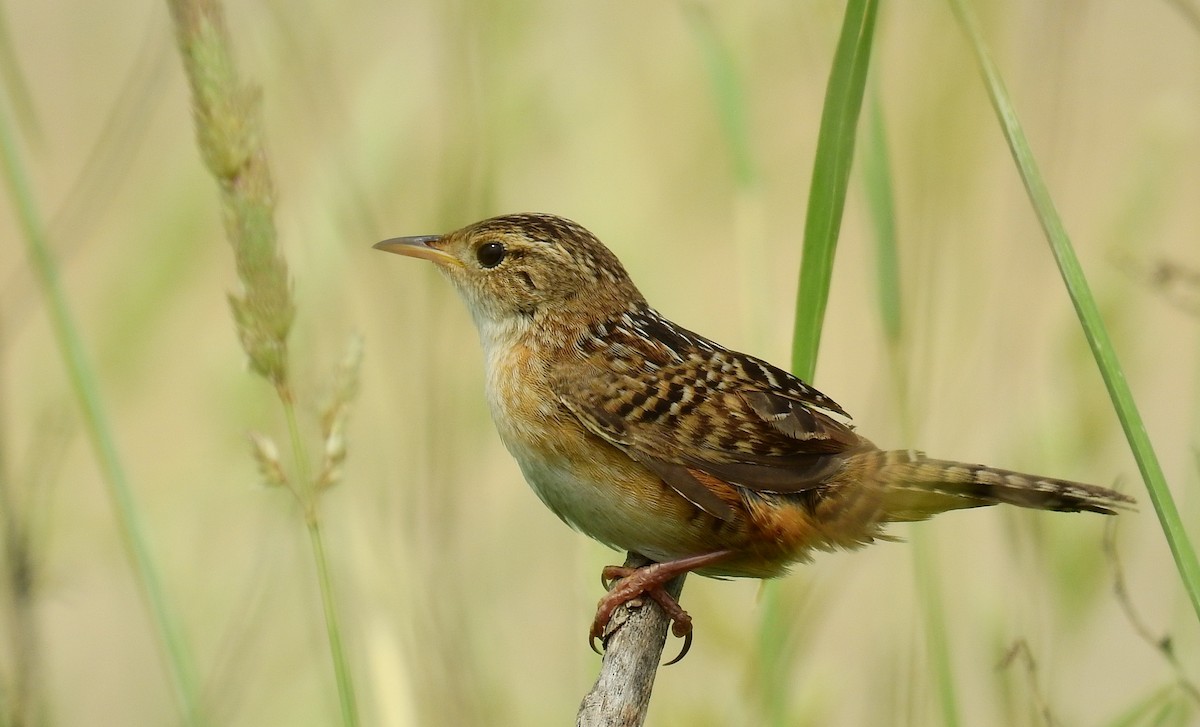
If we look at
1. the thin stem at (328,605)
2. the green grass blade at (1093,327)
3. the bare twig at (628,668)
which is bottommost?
the bare twig at (628,668)

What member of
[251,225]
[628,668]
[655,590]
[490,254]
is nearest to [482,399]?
[490,254]

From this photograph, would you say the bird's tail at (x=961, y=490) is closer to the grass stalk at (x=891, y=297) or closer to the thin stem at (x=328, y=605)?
the grass stalk at (x=891, y=297)

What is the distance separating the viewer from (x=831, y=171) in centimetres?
231

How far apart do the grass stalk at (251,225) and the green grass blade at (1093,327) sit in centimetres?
107

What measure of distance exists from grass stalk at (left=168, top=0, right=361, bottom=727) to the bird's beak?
127 cm

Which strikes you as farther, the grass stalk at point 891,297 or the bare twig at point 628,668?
the grass stalk at point 891,297

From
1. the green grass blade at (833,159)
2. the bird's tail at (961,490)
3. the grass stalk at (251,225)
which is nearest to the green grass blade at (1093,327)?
the green grass blade at (833,159)

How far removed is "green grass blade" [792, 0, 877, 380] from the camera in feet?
7.38

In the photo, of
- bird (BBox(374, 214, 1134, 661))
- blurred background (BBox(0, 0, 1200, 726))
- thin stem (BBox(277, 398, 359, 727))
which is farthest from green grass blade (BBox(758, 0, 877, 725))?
thin stem (BBox(277, 398, 359, 727))

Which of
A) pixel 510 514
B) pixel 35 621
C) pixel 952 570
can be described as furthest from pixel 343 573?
pixel 952 570

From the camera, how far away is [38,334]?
6.82 m

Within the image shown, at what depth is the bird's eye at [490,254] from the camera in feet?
12.0

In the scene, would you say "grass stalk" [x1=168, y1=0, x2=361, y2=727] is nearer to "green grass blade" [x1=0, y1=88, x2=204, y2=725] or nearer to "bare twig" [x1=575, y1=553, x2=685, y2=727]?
"green grass blade" [x1=0, y1=88, x2=204, y2=725]

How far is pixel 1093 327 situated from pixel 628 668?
3.20 ft
